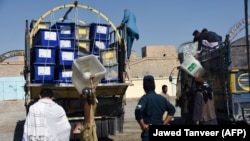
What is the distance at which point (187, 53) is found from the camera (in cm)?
1298

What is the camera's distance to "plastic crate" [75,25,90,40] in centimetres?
986

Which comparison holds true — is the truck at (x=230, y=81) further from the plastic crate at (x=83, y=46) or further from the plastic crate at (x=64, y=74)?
the plastic crate at (x=64, y=74)

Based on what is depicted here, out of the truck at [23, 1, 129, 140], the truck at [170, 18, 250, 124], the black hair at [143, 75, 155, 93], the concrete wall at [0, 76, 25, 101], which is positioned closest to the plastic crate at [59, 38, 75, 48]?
the truck at [23, 1, 129, 140]

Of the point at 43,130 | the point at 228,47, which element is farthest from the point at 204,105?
the point at 43,130

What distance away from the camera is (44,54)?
9.19 metres

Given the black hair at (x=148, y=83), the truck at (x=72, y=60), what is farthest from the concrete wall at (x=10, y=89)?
the black hair at (x=148, y=83)

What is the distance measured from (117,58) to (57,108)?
4439 millimetres

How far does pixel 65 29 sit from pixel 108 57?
114 centimetres

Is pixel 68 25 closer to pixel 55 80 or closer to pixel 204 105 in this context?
pixel 55 80

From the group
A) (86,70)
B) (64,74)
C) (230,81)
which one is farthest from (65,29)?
(230,81)

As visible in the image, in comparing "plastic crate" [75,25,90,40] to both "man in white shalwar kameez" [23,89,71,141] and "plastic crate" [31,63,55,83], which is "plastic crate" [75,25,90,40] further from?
"man in white shalwar kameez" [23,89,71,141]

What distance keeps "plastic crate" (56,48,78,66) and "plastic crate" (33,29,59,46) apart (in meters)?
0.23

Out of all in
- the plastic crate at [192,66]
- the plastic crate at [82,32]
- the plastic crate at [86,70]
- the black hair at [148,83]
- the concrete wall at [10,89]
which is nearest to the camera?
the black hair at [148,83]

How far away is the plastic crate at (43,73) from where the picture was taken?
9.14 metres
